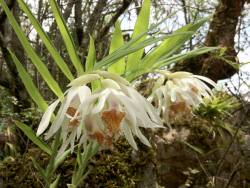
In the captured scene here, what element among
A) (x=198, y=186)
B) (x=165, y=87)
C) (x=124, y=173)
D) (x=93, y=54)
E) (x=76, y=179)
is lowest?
(x=198, y=186)

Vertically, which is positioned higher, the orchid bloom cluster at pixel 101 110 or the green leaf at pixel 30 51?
the green leaf at pixel 30 51

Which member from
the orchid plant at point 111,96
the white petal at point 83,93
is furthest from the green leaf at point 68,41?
the white petal at point 83,93

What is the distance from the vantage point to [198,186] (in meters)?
2.53

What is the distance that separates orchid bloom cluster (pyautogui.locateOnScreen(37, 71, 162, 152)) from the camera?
831mm

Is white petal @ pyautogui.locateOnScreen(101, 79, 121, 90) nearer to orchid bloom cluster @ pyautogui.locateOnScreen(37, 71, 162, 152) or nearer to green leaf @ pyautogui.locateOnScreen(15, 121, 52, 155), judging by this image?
orchid bloom cluster @ pyautogui.locateOnScreen(37, 71, 162, 152)

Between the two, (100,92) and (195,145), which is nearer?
(100,92)

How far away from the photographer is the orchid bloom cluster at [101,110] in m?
0.83

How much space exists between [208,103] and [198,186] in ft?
1.63

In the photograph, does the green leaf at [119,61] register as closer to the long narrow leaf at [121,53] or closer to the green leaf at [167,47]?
the green leaf at [167,47]

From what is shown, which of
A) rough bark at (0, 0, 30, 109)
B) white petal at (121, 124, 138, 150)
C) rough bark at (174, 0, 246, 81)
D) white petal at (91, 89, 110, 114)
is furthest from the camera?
rough bark at (174, 0, 246, 81)

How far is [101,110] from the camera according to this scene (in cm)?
84

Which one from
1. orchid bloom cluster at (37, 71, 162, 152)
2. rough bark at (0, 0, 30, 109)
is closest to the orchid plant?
orchid bloom cluster at (37, 71, 162, 152)

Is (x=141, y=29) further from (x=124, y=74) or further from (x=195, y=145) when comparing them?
(x=195, y=145)

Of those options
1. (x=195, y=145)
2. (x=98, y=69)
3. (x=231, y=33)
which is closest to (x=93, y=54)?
(x=98, y=69)
